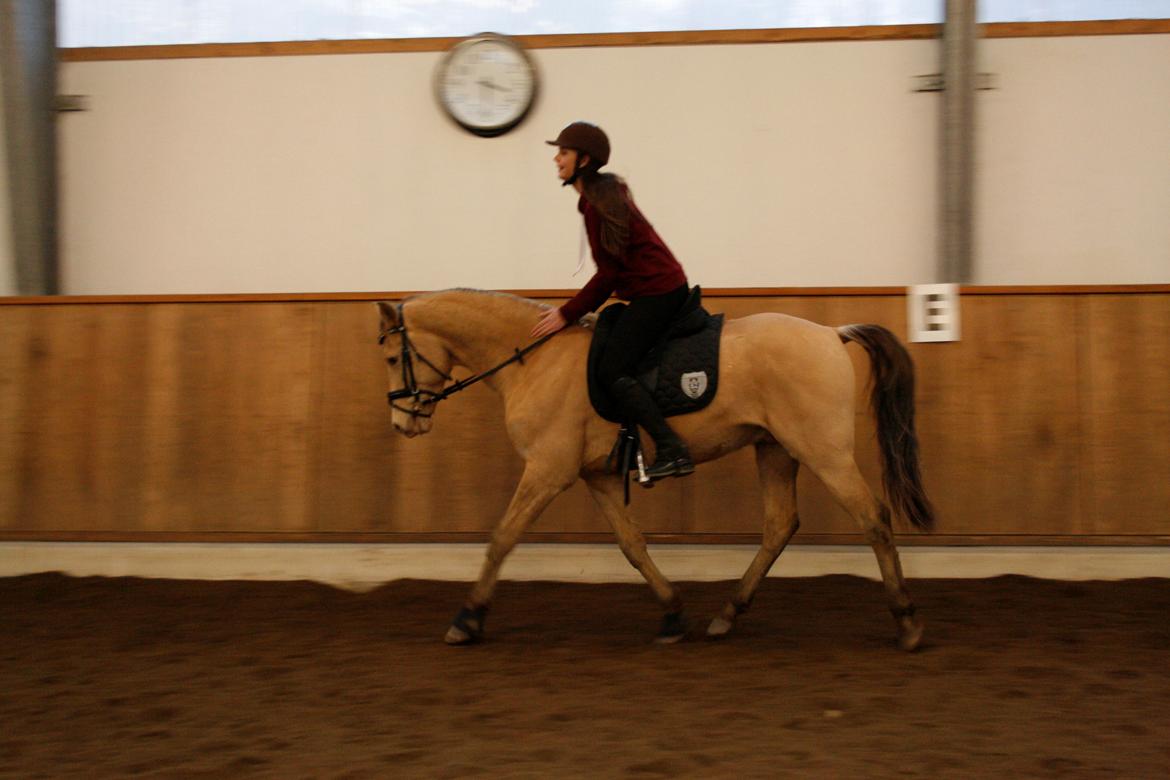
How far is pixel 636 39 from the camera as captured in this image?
6.90 meters

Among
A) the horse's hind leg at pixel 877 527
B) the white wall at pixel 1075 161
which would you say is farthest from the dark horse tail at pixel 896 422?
the white wall at pixel 1075 161

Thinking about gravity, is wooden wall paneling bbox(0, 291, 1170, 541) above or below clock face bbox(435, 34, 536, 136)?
below

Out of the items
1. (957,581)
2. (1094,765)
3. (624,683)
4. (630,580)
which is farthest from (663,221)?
(1094,765)

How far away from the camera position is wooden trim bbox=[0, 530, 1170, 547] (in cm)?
572

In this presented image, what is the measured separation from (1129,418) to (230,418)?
5.28m

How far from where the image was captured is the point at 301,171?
7070 millimetres

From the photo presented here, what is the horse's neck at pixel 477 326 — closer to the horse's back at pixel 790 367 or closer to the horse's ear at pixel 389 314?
the horse's ear at pixel 389 314

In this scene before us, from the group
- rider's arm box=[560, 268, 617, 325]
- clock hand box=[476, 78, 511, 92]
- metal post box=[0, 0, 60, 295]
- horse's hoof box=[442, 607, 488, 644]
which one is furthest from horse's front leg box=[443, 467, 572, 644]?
metal post box=[0, 0, 60, 295]

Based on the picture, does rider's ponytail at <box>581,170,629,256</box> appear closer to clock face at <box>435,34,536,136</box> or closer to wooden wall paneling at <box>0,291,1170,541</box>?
wooden wall paneling at <box>0,291,1170,541</box>

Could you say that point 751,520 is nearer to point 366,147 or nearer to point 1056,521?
point 1056,521

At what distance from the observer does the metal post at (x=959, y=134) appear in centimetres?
645

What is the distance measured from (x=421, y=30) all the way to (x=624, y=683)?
501cm

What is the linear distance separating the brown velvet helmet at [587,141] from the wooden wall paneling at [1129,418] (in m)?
3.23

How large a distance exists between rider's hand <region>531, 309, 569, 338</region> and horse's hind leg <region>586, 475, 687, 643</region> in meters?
0.70
